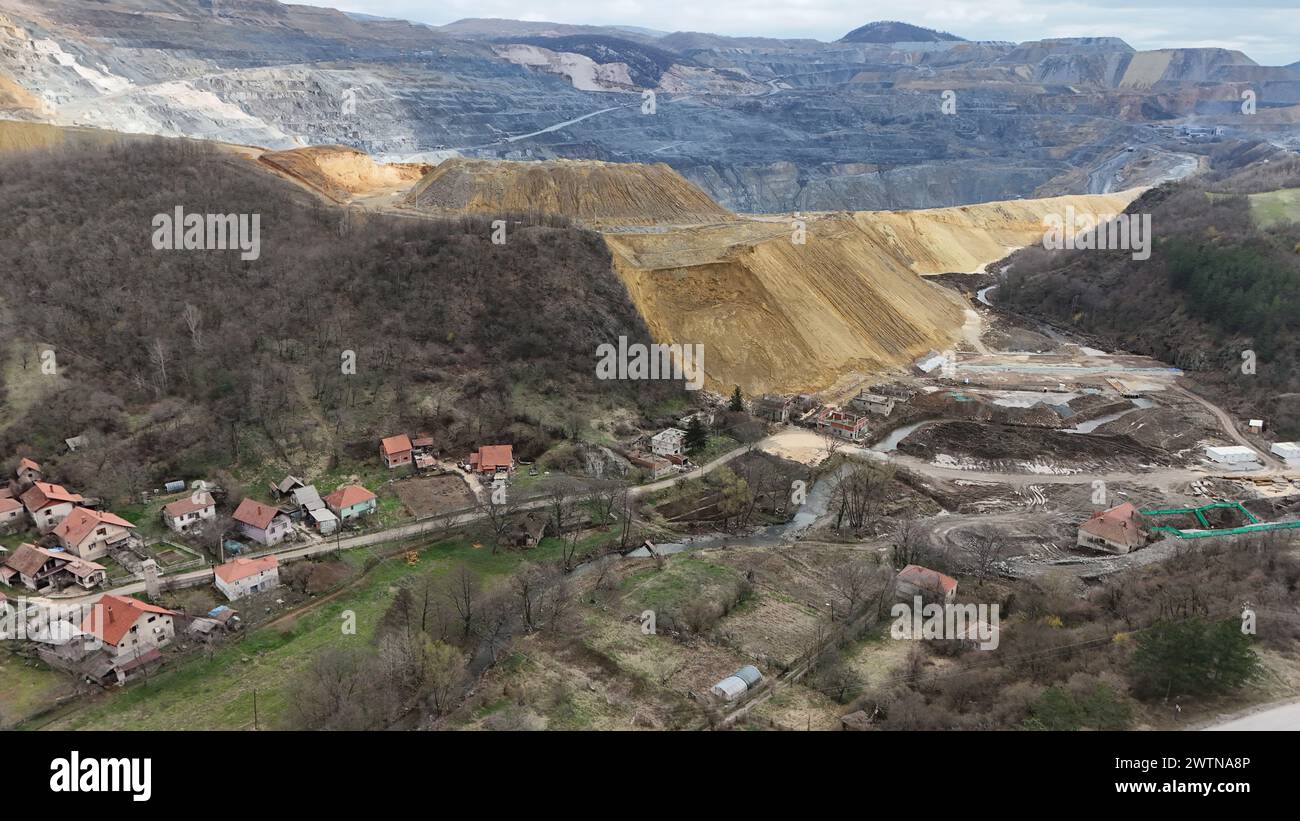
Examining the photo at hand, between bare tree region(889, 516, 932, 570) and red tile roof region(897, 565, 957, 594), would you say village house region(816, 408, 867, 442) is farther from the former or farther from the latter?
red tile roof region(897, 565, 957, 594)

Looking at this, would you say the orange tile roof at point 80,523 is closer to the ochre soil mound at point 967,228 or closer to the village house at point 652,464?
the village house at point 652,464

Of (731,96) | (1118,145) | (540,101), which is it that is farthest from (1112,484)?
(731,96)

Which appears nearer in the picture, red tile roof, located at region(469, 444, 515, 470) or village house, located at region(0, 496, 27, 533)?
village house, located at region(0, 496, 27, 533)

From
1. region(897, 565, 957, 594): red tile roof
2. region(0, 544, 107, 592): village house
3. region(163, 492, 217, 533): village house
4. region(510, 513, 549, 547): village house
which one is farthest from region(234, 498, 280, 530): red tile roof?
→ region(897, 565, 957, 594): red tile roof

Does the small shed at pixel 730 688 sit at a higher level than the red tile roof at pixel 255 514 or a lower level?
lower

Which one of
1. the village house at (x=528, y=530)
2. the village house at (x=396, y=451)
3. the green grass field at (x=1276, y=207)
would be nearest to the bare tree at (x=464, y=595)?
the village house at (x=528, y=530)
